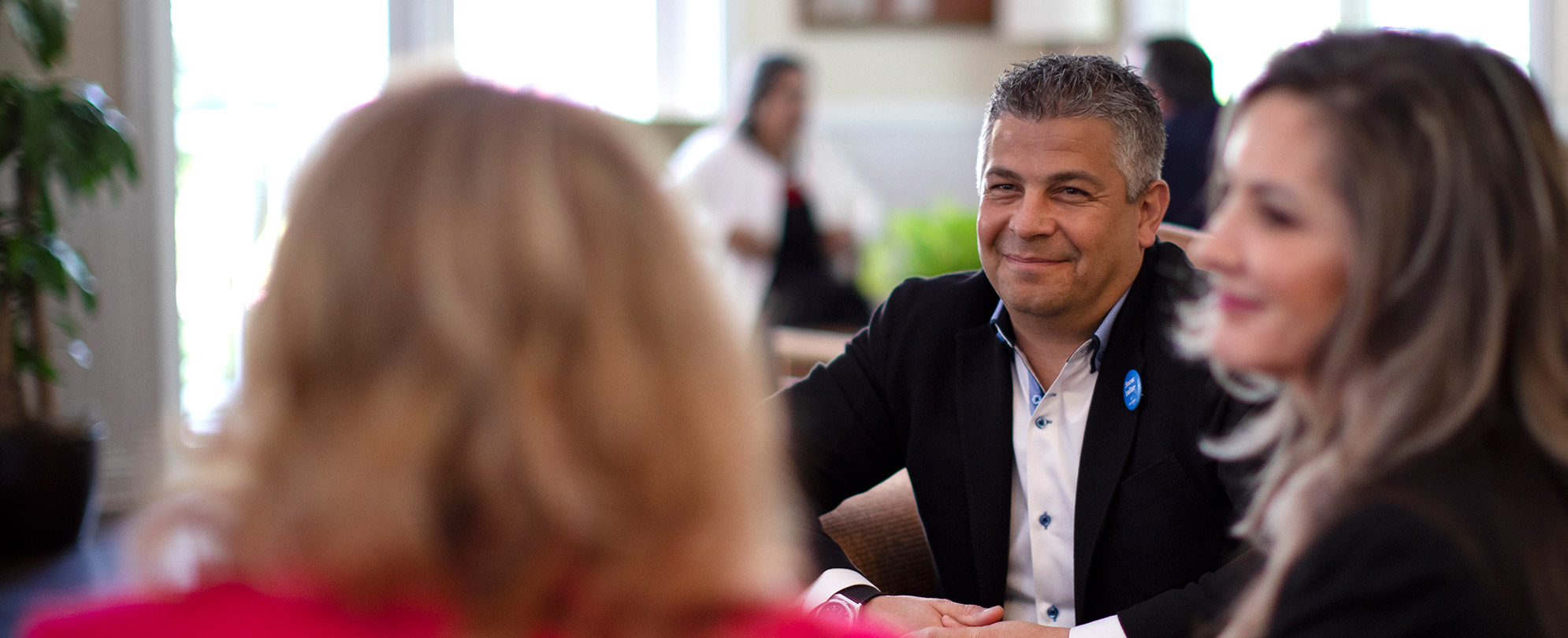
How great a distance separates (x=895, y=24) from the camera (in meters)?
5.97

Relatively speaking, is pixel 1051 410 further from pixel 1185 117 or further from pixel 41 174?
pixel 41 174

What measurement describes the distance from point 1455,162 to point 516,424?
61cm

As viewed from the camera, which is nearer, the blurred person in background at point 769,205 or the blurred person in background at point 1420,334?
the blurred person in background at point 1420,334

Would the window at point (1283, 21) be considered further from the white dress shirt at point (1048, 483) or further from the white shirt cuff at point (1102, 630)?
the white shirt cuff at point (1102, 630)

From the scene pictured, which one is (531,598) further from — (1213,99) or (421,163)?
(1213,99)

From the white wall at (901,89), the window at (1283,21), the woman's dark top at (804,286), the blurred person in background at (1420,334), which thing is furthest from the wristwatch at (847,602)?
the window at (1283,21)

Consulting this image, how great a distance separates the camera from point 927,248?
3850 mm

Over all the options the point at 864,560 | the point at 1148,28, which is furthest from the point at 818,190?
the point at 864,560

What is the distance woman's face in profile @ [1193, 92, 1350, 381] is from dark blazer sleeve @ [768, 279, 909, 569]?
785 millimetres

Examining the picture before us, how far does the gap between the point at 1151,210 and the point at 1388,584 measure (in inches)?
36.5

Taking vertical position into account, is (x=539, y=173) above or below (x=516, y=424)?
above

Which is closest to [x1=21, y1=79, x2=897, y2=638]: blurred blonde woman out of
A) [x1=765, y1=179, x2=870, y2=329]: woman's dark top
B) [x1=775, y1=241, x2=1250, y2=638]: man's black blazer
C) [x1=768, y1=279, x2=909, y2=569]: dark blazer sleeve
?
[x1=775, y1=241, x2=1250, y2=638]: man's black blazer

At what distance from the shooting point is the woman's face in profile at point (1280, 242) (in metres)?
0.87

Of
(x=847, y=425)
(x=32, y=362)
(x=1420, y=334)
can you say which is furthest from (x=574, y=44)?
(x=1420, y=334)
